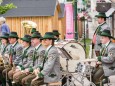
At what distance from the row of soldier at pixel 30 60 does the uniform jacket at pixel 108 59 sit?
3.61 ft

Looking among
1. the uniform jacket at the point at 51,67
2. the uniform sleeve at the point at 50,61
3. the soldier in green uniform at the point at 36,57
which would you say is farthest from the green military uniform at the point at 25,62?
the uniform sleeve at the point at 50,61

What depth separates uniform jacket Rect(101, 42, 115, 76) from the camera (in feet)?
42.2

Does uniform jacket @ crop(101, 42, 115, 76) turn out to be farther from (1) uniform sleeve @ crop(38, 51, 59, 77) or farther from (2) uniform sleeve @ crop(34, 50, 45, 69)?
(2) uniform sleeve @ crop(34, 50, 45, 69)

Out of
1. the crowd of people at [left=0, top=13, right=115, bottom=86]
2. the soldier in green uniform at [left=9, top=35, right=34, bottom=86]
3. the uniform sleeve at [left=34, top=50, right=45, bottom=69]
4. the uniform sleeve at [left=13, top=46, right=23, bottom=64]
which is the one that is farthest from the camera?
the uniform sleeve at [left=13, top=46, right=23, bottom=64]

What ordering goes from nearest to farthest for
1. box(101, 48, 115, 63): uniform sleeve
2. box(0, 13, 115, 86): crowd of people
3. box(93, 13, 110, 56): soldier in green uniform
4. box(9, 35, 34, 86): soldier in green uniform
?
box(101, 48, 115, 63): uniform sleeve → box(0, 13, 115, 86): crowd of people → box(9, 35, 34, 86): soldier in green uniform → box(93, 13, 110, 56): soldier in green uniform

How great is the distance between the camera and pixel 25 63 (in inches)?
579

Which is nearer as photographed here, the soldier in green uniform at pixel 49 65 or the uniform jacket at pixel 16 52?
the soldier in green uniform at pixel 49 65

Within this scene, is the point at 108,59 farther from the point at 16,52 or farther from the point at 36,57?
the point at 16,52

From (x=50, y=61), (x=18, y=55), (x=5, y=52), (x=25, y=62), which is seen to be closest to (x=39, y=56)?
(x=50, y=61)

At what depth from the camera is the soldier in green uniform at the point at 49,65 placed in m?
12.9

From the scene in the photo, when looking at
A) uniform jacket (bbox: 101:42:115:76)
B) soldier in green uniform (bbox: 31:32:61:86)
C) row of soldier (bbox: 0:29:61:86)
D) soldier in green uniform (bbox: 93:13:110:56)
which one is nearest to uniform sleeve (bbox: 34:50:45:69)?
row of soldier (bbox: 0:29:61:86)

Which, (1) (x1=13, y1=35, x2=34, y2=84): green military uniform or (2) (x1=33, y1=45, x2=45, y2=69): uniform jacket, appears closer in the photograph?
(2) (x1=33, y1=45, x2=45, y2=69): uniform jacket

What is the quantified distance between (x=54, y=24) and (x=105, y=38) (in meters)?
14.0

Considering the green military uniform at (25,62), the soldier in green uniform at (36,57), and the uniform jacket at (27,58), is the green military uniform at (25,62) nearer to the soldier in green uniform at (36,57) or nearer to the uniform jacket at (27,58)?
the uniform jacket at (27,58)
